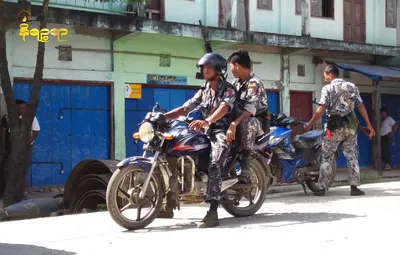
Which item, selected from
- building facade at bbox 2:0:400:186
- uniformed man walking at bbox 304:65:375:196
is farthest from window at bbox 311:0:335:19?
uniformed man walking at bbox 304:65:375:196

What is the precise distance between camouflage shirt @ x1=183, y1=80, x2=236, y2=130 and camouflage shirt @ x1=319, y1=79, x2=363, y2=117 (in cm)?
303

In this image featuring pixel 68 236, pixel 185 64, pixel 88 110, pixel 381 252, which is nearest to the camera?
pixel 381 252

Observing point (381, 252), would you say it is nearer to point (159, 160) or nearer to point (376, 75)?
point (159, 160)

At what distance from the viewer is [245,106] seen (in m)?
6.66

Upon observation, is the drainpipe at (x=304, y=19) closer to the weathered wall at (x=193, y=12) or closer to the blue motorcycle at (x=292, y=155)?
the weathered wall at (x=193, y=12)

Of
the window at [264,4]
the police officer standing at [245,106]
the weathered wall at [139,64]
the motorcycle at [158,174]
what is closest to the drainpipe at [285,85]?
the window at [264,4]

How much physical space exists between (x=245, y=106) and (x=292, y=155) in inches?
119

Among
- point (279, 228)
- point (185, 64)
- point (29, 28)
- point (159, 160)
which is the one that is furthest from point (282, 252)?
point (185, 64)

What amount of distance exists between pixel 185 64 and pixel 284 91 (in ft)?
11.1

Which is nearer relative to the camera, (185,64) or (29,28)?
(29,28)

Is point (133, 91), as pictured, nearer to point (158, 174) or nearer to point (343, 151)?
point (343, 151)

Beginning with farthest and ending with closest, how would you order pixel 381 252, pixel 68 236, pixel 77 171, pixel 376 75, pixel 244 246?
1. pixel 376 75
2. pixel 77 171
3. pixel 68 236
4. pixel 244 246
5. pixel 381 252

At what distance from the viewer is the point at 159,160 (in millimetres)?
6125

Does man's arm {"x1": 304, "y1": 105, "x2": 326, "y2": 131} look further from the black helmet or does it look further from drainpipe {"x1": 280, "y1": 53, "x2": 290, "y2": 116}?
drainpipe {"x1": 280, "y1": 53, "x2": 290, "y2": 116}
